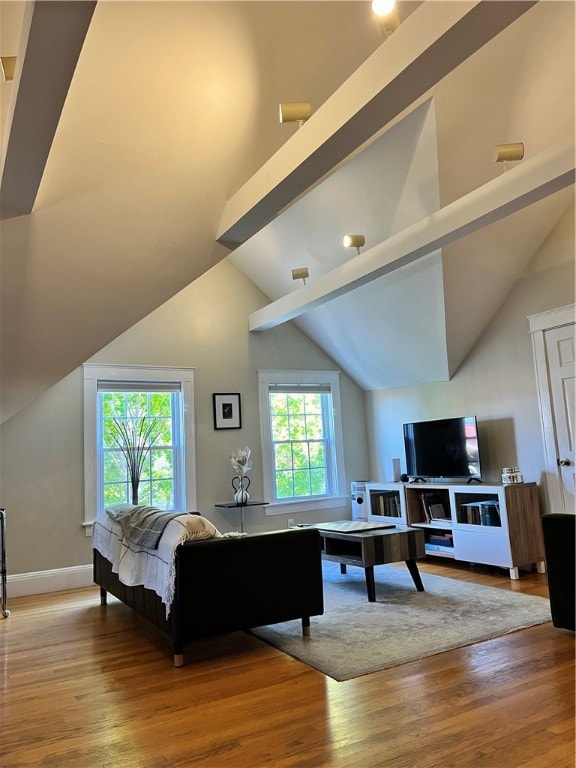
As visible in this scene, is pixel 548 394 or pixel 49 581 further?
pixel 49 581

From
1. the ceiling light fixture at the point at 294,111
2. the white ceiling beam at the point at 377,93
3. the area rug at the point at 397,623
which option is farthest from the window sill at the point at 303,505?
the ceiling light fixture at the point at 294,111

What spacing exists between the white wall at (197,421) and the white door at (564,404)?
8.83 feet

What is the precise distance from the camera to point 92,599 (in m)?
4.75

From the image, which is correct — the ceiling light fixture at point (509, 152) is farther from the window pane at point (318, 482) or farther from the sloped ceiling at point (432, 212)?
the window pane at point (318, 482)

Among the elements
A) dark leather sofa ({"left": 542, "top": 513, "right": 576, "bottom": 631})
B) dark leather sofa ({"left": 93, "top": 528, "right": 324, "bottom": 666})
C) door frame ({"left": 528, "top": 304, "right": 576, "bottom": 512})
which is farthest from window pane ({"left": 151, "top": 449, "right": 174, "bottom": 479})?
dark leather sofa ({"left": 542, "top": 513, "right": 576, "bottom": 631})

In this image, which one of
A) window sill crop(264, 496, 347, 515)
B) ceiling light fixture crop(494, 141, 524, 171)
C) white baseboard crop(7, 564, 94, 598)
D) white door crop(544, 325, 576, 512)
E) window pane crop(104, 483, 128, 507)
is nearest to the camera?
ceiling light fixture crop(494, 141, 524, 171)

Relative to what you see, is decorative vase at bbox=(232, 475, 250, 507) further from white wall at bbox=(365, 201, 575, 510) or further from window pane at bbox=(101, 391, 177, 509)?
white wall at bbox=(365, 201, 575, 510)

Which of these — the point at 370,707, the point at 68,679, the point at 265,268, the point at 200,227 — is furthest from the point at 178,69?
the point at 265,268

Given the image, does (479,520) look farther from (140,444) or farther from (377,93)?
(377,93)

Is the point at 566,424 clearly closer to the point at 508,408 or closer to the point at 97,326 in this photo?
the point at 508,408

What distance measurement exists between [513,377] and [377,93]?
3.75 meters

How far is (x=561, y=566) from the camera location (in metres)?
3.33

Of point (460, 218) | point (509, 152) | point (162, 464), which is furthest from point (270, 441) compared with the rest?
point (509, 152)

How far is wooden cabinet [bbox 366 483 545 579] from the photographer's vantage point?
4.75 metres
